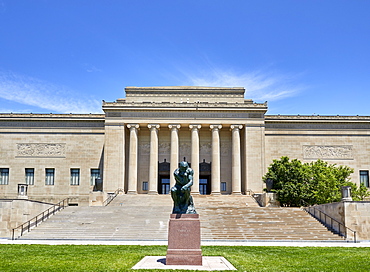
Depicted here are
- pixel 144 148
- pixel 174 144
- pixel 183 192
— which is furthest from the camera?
pixel 144 148

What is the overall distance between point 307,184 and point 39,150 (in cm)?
3135

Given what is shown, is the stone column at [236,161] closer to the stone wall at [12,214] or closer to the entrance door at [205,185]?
the entrance door at [205,185]

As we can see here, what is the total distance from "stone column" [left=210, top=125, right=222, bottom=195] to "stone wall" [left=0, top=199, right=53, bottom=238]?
889 inches

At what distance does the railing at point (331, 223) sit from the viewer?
91.5 ft

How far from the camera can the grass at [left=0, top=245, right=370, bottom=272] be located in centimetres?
1468

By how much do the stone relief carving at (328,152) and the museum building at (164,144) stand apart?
0.12 m

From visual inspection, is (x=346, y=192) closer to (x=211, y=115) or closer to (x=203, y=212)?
(x=203, y=212)

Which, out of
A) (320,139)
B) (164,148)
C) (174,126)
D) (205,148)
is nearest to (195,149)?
(205,148)

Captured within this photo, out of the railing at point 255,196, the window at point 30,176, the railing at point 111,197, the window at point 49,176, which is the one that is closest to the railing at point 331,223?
the railing at point 255,196

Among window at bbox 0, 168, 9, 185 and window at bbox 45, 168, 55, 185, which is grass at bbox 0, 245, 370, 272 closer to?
window at bbox 45, 168, 55, 185

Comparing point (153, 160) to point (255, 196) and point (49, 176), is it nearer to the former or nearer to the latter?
point (255, 196)

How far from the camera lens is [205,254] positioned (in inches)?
736

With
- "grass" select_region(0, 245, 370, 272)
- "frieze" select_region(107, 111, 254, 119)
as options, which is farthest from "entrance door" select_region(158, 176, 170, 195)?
"grass" select_region(0, 245, 370, 272)

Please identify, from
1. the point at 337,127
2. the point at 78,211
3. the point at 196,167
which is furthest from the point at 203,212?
the point at 337,127
